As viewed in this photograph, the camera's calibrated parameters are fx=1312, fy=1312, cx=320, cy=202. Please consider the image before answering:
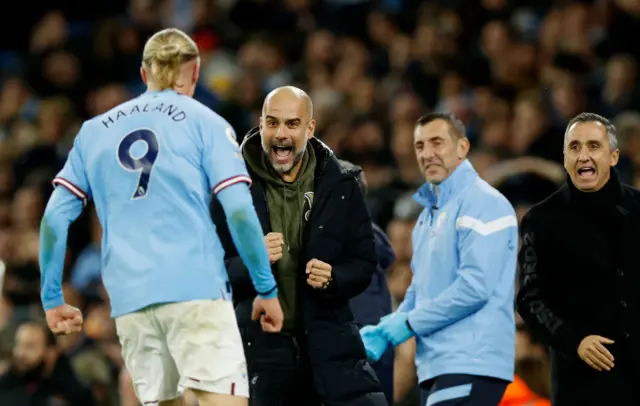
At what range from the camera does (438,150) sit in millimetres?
6562

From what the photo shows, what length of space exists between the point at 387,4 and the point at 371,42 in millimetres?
415

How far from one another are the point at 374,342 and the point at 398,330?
153 mm

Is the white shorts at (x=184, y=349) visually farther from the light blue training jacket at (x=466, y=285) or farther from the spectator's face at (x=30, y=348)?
the spectator's face at (x=30, y=348)

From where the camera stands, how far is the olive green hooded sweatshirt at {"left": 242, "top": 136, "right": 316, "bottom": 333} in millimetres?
5938

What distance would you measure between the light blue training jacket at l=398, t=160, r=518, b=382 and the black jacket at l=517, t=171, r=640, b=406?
163 mm

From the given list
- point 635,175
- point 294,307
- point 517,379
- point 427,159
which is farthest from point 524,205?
point 294,307

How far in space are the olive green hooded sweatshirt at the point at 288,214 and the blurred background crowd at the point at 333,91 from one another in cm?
258

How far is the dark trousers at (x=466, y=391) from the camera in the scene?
607cm

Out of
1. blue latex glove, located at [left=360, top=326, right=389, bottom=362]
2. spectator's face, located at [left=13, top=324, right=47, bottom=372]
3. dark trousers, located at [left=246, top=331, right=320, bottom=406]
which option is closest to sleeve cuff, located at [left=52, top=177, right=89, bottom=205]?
dark trousers, located at [left=246, top=331, right=320, bottom=406]

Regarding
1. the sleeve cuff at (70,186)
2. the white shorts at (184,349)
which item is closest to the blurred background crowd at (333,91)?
the sleeve cuff at (70,186)

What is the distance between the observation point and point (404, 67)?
12.1m

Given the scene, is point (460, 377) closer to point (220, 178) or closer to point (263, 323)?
point (263, 323)

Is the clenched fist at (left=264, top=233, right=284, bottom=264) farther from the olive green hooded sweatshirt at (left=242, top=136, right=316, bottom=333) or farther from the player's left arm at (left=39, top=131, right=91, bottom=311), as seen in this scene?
the player's left arm at (left=39, top=131, right=91, bottom=311)

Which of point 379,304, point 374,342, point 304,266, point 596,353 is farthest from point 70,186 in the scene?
point 596,353
